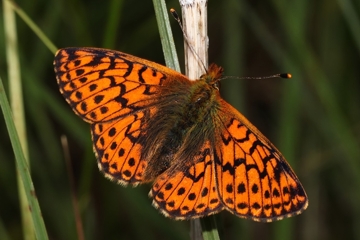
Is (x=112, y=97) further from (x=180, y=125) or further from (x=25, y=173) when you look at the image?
(x=25, y=173)

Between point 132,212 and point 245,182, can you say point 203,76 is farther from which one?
point 132,212

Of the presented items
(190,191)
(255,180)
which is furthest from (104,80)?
(255,180)

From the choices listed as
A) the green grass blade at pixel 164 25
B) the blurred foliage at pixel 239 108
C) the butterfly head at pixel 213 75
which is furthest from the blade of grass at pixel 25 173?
the blurred foliage at pixel 239 108

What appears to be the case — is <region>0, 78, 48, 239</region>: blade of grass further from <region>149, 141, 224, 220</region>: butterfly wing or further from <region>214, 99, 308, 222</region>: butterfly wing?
<region>214, 99, 308, 222</region>: butterfly wing

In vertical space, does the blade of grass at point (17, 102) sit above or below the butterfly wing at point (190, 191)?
above

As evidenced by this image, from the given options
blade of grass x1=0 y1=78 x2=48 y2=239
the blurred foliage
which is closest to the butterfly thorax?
blade of grass x1=0 y1=78 x2=48 y2=239

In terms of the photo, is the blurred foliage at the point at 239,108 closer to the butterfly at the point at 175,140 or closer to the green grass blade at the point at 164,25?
the butterfly at the point at 175,140

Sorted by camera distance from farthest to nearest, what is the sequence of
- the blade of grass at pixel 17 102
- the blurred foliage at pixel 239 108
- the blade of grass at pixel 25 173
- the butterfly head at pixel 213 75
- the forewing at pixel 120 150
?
the blurred foliage at pixel 239 108
the blade of grass at pixel 17 102
the butterfly head at pixel 213 75
the forewing at pixel 120 150
the blade of grass at pixel 25 173

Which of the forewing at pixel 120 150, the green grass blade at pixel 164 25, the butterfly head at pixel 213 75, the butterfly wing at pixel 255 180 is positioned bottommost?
the butterfly wing at pixel 255 180

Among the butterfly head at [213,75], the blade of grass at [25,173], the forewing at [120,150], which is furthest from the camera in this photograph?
the butterfly head at [213,75]
